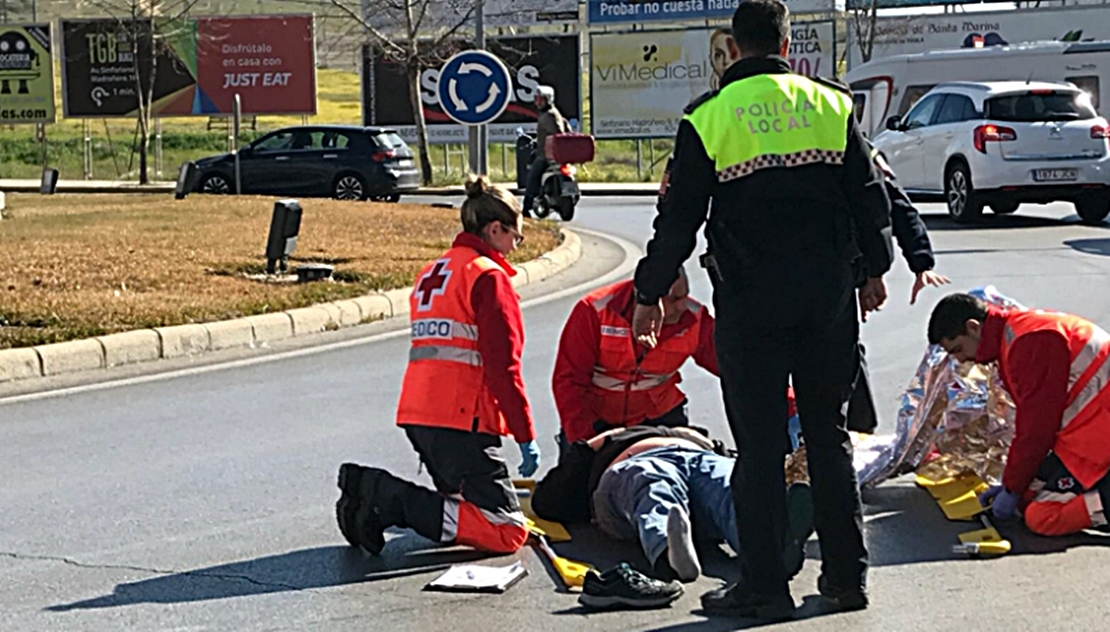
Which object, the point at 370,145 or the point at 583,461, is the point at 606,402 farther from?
the point at 370,145

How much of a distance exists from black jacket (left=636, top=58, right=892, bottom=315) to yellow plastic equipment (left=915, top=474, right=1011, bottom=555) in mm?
1463

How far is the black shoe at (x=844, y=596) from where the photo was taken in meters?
5.32

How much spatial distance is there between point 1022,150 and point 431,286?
1438 cm

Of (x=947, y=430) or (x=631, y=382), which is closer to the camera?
(x=631, y=382)

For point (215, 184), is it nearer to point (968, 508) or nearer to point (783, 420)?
point (968, 508)

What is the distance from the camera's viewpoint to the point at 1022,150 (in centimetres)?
1922

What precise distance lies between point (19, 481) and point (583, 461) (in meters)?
2.75

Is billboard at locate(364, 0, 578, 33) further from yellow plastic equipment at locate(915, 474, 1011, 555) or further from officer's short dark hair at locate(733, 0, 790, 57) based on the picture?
officer's short dark hair at locate(733, 0, 790, 57)

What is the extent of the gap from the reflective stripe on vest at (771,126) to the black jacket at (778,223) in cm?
3

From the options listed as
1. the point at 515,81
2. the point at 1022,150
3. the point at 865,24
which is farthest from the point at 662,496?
the point at 865,24

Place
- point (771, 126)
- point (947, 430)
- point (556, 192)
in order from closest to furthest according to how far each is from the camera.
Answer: point (771, 126) → point (947, 430) → point (556, 192)

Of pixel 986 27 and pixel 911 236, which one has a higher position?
pixel 986 27

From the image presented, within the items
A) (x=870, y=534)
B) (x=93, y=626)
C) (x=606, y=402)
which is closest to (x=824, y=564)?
(x=870, y=534)

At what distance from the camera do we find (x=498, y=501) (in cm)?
610
